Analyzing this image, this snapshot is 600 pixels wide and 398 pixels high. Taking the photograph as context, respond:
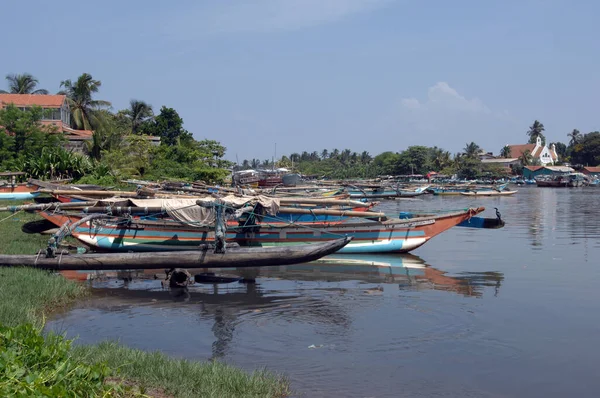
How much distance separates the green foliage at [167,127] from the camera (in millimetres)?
61969

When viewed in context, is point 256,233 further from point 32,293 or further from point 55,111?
point 55,111

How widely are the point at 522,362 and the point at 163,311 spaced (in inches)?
278

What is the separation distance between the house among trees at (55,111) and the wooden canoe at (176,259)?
3511cm

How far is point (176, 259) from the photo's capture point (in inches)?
559

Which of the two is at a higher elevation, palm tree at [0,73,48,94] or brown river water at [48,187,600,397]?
Result: palm tree at [0,73,48,94]

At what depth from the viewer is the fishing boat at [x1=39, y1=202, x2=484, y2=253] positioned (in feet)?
61.8

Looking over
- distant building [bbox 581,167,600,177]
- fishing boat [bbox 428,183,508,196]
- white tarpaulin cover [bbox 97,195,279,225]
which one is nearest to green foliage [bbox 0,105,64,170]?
white tarpaulin cover [bbox 97,195,279,225]

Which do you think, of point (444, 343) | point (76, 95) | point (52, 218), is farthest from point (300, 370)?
point (76, 95)

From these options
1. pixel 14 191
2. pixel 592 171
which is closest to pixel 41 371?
pixel 14 191

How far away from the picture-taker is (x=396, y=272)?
1817cm

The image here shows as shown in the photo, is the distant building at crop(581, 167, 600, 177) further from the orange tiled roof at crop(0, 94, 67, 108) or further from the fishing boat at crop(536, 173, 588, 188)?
the orange tiled roof at crop(0, 94, 67, 108)

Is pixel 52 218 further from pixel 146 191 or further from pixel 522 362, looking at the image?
pixel 522 362

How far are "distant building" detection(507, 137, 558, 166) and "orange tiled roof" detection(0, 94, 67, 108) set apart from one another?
84.9m

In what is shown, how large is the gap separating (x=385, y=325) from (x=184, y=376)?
533 cm
